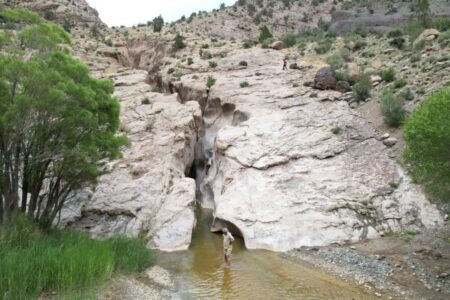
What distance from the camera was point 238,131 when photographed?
99.7 feet

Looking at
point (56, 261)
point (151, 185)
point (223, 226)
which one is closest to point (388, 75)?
point (223, 226)

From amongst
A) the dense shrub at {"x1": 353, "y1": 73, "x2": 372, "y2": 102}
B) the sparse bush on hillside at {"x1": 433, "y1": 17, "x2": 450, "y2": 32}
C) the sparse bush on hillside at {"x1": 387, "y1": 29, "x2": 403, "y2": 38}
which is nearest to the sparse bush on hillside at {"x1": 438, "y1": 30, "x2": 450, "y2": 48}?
the sparse bush on hillside at {"x1": 433, "y1": 17, "x2": 450, "y2": 32}

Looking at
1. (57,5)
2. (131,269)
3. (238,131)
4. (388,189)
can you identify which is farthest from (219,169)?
(57,5)

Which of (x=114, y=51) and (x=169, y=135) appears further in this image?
(x=114, y=51)

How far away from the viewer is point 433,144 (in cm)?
1534

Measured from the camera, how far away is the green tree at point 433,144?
15.1 meters

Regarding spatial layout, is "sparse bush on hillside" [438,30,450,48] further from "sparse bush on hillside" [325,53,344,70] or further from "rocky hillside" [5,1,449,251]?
"sparse bush on hillside" [325,53,344,70]

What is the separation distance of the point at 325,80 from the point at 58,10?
46.0 meters

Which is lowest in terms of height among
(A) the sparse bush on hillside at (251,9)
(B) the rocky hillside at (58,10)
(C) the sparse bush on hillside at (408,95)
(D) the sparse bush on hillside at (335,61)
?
(C) the sparse bush on hillside at (408,95)

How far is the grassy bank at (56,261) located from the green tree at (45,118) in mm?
2353

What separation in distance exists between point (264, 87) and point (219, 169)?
10.3 meters

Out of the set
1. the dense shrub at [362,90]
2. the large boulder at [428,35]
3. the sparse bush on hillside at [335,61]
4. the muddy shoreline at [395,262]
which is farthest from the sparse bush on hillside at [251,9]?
the muddy shoreline at [395,262]

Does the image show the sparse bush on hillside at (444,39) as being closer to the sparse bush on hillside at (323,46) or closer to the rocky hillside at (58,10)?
the sparse bush on hillside at (323,46)

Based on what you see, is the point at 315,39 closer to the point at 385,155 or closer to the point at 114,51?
the point at 114,51
